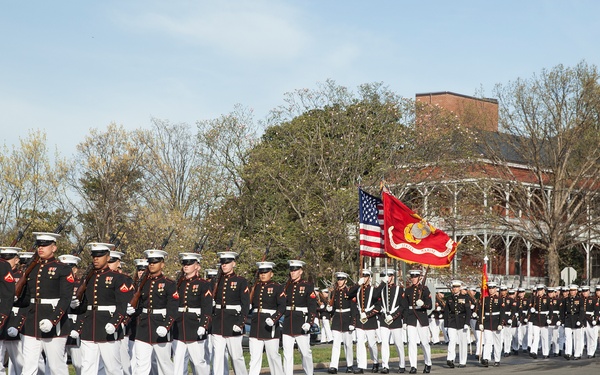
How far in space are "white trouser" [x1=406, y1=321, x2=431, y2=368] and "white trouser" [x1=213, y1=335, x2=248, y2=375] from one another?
579cm

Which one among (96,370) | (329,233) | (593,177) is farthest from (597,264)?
(96,370)

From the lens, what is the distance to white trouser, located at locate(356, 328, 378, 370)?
20.1 meters

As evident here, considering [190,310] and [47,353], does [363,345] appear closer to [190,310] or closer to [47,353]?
[190,310]

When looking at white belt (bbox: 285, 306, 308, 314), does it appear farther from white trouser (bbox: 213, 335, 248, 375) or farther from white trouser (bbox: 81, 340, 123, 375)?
white trouser (bbox: 81, 340, 123, 375)

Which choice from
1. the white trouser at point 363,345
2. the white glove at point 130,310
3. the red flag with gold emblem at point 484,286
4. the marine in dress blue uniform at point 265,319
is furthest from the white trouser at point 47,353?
the red flag with gold emblem at point 484,286

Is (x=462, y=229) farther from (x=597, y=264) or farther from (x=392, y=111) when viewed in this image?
(x=597, y=264)

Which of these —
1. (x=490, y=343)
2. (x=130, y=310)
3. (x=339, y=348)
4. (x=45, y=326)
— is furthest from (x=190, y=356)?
(x=490, y=343)

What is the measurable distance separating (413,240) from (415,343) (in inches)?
83.7

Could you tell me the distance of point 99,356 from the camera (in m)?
13.7

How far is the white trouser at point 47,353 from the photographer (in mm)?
13078

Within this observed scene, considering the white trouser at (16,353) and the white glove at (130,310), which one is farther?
the white glove at (130,310)

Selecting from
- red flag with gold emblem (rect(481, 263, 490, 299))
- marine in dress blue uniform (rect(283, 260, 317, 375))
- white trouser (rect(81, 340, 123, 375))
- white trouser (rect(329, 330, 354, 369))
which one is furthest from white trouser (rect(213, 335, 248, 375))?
red flag with gold emblem (rect(481, 263, 490, 299))

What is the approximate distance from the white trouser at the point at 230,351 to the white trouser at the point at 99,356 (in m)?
2.16

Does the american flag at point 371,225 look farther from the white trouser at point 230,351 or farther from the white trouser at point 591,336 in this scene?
the white trouser at point 591,336
